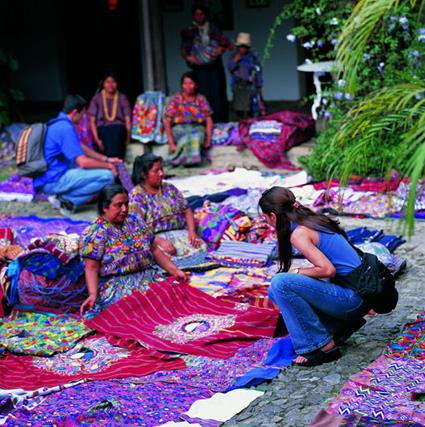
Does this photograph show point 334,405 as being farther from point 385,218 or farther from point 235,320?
point 385,218

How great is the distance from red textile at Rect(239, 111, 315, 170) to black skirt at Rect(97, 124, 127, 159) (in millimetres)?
1824

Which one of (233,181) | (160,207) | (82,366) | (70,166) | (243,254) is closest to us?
(82,366)

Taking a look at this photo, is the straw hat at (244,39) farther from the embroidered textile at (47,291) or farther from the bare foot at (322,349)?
the bare foot at (322,349)

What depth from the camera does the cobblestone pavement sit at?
4.95 meters

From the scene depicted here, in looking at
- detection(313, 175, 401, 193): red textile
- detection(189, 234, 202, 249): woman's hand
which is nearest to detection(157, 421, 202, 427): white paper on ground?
detection(189, 234, 202, 249): woman's hand

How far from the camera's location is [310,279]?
552cm

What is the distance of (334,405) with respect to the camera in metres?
4.82

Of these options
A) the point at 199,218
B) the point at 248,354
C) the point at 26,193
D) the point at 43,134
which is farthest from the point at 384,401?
the point at 26,193

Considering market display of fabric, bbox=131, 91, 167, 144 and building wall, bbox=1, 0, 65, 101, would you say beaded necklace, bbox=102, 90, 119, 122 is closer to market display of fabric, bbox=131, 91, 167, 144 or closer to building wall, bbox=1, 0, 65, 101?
market display of fabric, bbox=131, 91, 167, 144

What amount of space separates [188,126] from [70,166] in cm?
210

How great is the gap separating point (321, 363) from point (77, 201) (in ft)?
17.4

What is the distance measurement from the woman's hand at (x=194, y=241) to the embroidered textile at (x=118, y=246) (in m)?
1.24

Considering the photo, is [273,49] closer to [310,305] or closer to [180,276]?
[180,276]

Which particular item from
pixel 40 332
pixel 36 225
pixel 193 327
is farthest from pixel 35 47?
pixel 193 327
